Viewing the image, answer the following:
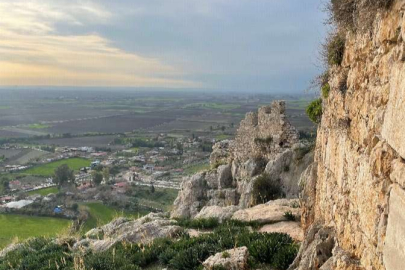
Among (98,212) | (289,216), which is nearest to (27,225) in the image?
(98,212)

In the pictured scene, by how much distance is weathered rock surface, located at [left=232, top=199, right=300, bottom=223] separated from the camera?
1181cm

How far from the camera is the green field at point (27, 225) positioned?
3483 cm

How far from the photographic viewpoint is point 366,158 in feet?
14.9

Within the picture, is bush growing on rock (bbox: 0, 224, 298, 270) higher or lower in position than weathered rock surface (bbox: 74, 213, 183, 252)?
higher

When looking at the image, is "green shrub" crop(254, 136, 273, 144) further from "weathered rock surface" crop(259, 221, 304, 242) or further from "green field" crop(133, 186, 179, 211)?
"green field" crop(133, 186, 179, 211)

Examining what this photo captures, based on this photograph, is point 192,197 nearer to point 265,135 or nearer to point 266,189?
point 265,135

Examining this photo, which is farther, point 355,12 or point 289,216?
point 289,216

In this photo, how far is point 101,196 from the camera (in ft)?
164

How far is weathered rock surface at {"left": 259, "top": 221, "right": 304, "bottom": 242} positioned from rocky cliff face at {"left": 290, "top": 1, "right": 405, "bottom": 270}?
2.72m

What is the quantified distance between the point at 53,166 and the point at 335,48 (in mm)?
73874

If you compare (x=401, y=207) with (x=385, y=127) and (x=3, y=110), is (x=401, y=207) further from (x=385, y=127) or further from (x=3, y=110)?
(x=3, y=110)

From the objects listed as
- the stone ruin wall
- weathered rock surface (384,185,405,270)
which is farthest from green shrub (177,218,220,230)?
weathered rock surface (384,185,405,270)

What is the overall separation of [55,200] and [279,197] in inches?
1583

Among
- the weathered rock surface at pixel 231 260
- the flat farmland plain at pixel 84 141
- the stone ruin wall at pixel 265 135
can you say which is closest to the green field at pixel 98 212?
the stone ruin wall at pixel 265 135
